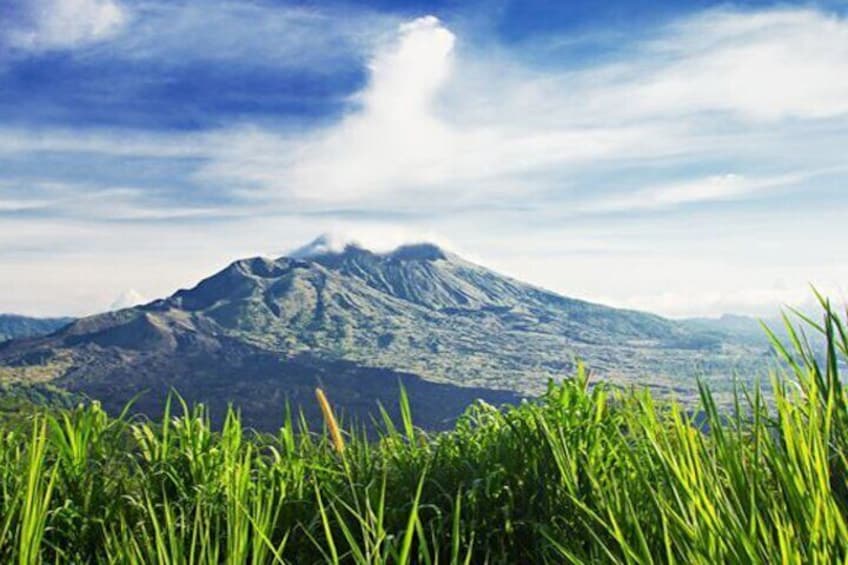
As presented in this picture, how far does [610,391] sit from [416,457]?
1.25 m

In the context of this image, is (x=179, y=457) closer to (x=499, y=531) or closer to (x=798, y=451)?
(x=499, y=531)

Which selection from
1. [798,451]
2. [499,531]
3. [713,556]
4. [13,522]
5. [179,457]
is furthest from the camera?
[179,457]

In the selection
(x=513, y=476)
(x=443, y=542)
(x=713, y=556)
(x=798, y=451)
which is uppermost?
(x=798, y=451)

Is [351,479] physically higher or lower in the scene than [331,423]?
lower

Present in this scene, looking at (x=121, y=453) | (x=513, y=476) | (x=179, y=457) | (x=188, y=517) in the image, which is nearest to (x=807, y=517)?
(x=513, y=476)

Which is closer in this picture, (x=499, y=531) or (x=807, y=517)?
(x=807, y=517)

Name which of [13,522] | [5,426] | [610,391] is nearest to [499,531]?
[610,391]

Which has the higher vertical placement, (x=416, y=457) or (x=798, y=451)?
(x=798, y=451)

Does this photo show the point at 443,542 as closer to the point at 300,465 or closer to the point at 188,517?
the point at 300,465

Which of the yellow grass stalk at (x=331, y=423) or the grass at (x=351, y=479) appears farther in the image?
the yellow grass stalk at (x=331, y=423)

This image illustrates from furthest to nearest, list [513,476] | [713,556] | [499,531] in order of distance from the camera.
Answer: [513,476], [499,531], [713,556]

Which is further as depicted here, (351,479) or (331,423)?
(331,423)

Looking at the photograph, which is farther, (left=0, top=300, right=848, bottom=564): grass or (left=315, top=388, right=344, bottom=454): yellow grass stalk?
(left=315, top=388, right=344, bottom=454): yellow grass stalk

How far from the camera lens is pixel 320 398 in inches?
211
